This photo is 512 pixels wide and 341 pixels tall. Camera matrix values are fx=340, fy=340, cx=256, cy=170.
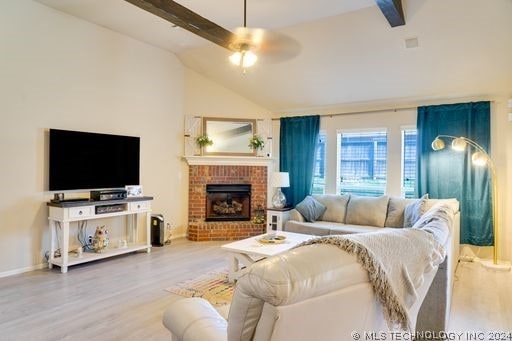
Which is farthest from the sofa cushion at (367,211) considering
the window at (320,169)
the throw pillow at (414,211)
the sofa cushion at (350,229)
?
the window at (320,169)

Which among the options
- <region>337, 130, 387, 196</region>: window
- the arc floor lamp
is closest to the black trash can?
<region>337, 130, 387, 196</region>: window

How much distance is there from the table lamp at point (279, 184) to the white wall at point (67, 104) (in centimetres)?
164

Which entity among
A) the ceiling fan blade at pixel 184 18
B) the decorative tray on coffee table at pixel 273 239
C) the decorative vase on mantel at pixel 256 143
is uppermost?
the ceiling fan blade at pixel 184 18

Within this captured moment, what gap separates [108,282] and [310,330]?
10.8 ft

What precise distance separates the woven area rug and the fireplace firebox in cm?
230

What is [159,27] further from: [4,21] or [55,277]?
[55,277]

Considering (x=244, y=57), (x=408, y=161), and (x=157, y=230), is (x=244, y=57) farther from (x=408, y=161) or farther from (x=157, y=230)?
(x=408, y=161)

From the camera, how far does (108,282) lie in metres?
3.72

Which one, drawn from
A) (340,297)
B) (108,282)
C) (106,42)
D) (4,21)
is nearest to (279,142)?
(106,42)

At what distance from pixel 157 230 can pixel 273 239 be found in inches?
91.0

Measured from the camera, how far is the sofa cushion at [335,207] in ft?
17.6

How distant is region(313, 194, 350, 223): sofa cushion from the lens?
5.37 m

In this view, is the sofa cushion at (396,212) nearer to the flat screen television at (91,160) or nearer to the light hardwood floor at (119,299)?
the light hardwood floor at (119,299)

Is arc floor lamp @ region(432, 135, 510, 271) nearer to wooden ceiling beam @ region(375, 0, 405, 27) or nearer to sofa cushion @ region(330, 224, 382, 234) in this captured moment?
sofa cushion @ region(330, 224, 382, 234)
